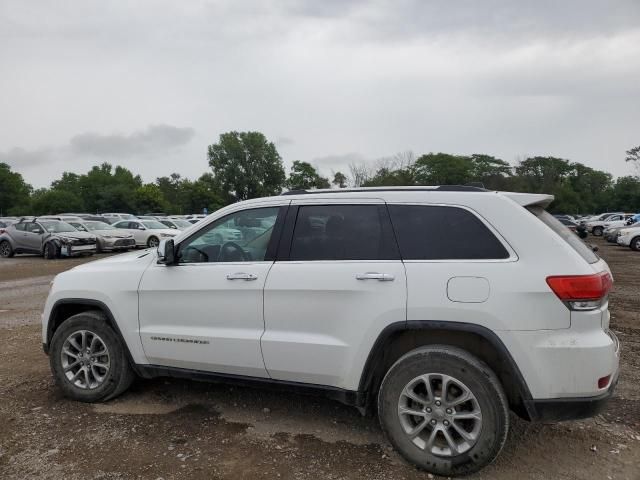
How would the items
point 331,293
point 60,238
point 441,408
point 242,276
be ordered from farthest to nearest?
1. point 60,238
2. point 242,276
3. point 331,293
4. point 441,408

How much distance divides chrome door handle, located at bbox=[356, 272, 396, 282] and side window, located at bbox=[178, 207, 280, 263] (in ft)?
2.95

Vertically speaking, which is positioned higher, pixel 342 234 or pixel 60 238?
pixel 342 234

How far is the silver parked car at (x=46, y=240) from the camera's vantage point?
18.0 metres

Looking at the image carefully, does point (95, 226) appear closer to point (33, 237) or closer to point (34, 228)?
point (34, 228)

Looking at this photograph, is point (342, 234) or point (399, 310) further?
point (342, 234)

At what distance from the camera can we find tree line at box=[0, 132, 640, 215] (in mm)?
73625

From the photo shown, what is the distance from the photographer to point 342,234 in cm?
343

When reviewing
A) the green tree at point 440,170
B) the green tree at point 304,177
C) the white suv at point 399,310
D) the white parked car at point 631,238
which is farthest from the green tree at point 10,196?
the white suv at point 399,310

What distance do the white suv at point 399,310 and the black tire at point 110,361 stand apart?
121mm

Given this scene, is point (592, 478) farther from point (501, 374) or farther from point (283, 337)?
point (283, 337)

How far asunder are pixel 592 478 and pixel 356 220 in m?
2.19

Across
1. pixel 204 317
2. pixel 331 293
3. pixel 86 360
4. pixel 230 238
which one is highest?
pixel 230 238

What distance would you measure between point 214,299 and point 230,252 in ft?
1.32

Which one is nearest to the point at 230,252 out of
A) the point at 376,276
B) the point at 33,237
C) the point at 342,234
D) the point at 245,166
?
the point at 342,234
